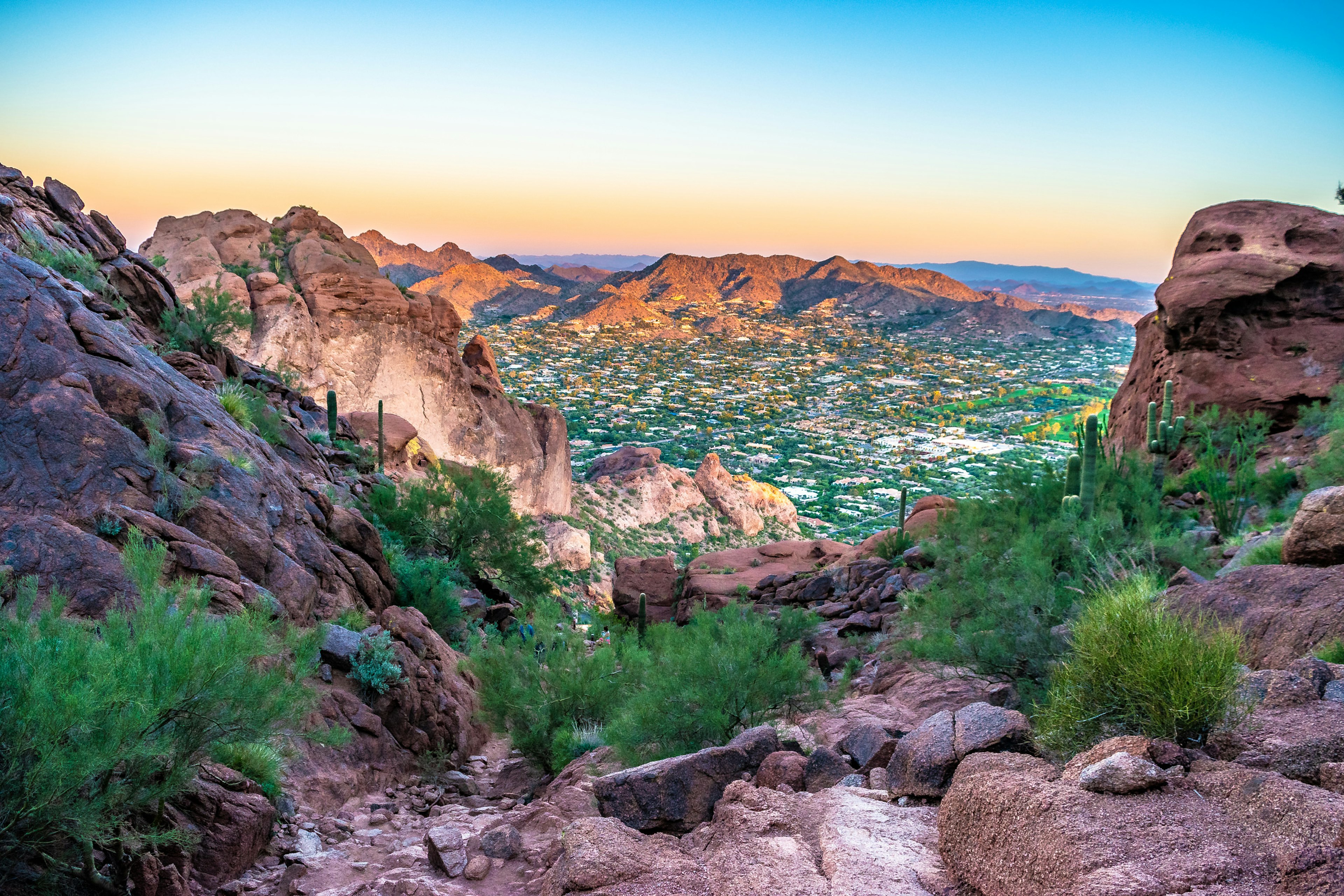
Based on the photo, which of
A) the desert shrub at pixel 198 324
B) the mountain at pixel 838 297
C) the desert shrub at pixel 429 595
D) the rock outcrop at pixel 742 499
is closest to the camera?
the desert shrub at pixel 429 595

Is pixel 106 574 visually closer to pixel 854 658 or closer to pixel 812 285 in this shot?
pixel 854 658

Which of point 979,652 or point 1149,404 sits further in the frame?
point 1149,404

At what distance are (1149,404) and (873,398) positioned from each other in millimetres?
88523

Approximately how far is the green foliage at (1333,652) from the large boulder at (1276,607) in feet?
0.29

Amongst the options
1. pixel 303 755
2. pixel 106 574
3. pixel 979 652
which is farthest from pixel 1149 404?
pixel 106 574

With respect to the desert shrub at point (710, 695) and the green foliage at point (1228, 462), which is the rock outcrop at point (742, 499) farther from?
the desert shrub at point (710, 695)

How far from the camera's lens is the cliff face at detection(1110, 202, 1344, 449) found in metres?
18.7

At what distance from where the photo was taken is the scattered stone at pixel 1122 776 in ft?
14.9

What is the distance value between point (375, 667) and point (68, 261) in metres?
9.19

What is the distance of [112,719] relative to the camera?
4957 millimetres

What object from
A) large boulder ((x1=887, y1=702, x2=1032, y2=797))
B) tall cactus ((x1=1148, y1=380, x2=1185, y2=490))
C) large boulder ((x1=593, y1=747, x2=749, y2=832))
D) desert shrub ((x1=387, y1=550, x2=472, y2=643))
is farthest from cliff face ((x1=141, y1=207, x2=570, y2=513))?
large boulder ((x1=887, y1=702, x2=1032, y2=797))

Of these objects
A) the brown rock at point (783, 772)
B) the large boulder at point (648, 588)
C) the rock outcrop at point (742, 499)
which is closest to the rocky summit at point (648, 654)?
the brown rock at point (783, 772)

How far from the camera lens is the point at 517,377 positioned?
101m

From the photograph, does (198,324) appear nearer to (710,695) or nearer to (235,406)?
(235,406)
